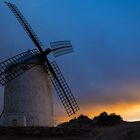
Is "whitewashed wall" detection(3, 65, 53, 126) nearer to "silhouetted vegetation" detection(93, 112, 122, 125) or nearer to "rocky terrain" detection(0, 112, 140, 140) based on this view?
"rocky terrain" detection(0, 112, 140, 140)

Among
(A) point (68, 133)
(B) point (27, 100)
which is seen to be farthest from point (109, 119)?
(A) point (68, 133)

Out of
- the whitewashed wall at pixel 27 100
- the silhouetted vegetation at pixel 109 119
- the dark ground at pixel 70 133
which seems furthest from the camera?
the silhouetted vegetation at pixel 109 119

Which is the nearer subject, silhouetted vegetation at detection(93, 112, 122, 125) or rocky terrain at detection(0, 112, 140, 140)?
rocky terrain at detection(0, 112, 140, 140)

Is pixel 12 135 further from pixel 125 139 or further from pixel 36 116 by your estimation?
pixel 125 139

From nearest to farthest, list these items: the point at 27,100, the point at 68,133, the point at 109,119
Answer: the point at 68,133 → the point at 27,100 → the point at 109,119

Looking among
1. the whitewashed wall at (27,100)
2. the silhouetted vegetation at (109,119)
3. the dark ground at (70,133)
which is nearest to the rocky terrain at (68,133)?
the dark ground at (70,133)

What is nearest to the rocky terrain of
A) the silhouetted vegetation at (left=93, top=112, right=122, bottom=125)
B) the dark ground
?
the dark ground

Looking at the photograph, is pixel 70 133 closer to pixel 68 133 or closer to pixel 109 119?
pixel 68 133

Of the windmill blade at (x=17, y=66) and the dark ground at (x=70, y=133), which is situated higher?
the windmill blade at (x=17, y=66)

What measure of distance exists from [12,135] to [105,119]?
11.9 meters

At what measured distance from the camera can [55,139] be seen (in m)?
21.8

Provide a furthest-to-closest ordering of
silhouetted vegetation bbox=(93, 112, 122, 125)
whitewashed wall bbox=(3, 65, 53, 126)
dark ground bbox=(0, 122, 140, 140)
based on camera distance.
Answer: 1. silhouetted vegetation bbox=(93, 112, 122, 125)
2. whitewashed wall bbox=(3, 65, 53, 126)
3. dark ground bbox=(0, 122, 140, 140)

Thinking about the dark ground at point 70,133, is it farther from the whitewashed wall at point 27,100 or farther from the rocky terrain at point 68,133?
the whitewashed wall at point 27,100

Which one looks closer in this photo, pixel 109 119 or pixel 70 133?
pixel 70 133
